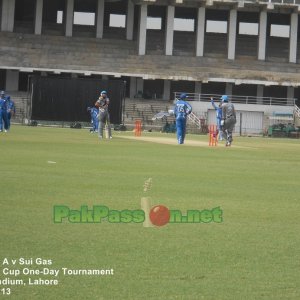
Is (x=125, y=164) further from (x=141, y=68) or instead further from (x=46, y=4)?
(x=46, y=4)

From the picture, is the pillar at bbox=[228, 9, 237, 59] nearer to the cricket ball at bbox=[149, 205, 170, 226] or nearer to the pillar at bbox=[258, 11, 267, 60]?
the pillar at bbox=[258, 11, 267, 60]

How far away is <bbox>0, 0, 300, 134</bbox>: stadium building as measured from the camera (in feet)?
239

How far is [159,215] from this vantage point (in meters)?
10.6

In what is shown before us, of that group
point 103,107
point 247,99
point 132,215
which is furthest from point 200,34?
point 132,215

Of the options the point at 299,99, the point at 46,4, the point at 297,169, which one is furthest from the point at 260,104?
the point at 297,169

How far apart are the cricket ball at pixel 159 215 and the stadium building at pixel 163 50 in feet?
187

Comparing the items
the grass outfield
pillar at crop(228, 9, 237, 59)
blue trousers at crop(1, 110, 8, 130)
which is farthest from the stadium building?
the grass outfield

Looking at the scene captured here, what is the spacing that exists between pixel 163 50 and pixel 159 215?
67713mm

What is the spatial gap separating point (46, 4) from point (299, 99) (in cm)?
2308

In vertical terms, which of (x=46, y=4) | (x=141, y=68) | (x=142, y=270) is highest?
(x=46, y=4)

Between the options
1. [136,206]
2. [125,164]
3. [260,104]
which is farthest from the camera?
[260,104]

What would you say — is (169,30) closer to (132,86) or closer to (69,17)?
(132,86)

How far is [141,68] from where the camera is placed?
73.8m

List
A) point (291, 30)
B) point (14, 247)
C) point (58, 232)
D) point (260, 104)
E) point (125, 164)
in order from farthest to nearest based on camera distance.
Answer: point (291, 30) → point (260, 104) → point (125, 164) → point (58, 232) → point (14, 247)
